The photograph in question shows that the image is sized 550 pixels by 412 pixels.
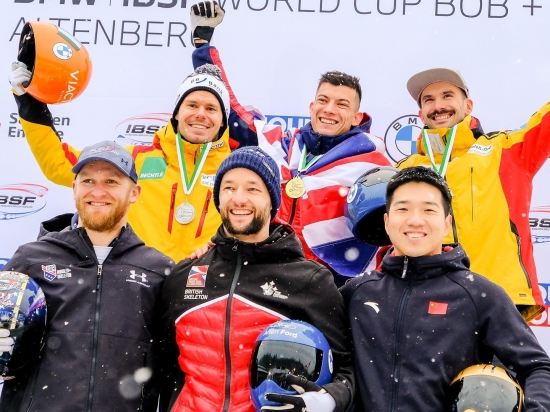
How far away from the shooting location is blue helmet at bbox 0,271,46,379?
2453 mm

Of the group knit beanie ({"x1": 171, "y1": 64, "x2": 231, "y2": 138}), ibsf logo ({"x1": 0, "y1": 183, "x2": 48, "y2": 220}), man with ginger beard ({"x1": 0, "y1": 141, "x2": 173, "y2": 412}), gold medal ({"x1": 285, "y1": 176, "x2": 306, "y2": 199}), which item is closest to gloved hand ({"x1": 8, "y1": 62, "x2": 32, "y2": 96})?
knit beanie ({"x1": 171, "y1": 64, "x2": 231, "y2": 138})

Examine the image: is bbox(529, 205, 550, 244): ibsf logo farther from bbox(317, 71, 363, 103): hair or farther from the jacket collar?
bbox(317, 71, 363, 103): hair

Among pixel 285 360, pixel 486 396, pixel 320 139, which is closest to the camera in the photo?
pixel 486 396

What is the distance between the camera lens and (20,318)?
2461 mm

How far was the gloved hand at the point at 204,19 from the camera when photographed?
171 inches

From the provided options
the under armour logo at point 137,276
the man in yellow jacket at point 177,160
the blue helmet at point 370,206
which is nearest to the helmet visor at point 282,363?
the under armour logo at point 137,276

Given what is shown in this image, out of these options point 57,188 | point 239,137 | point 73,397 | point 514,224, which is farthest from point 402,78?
point 73,397

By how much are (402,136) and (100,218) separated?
2.58 meters

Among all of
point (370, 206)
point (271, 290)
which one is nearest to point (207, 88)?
point (370, 206)

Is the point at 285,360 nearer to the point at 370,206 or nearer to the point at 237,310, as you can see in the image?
the point at 237,310

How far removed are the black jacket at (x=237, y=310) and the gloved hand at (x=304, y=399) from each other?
98mm

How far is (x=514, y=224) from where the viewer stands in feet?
11.6

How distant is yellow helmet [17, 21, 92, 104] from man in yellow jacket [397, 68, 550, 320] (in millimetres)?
2008

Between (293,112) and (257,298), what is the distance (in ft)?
8.09
